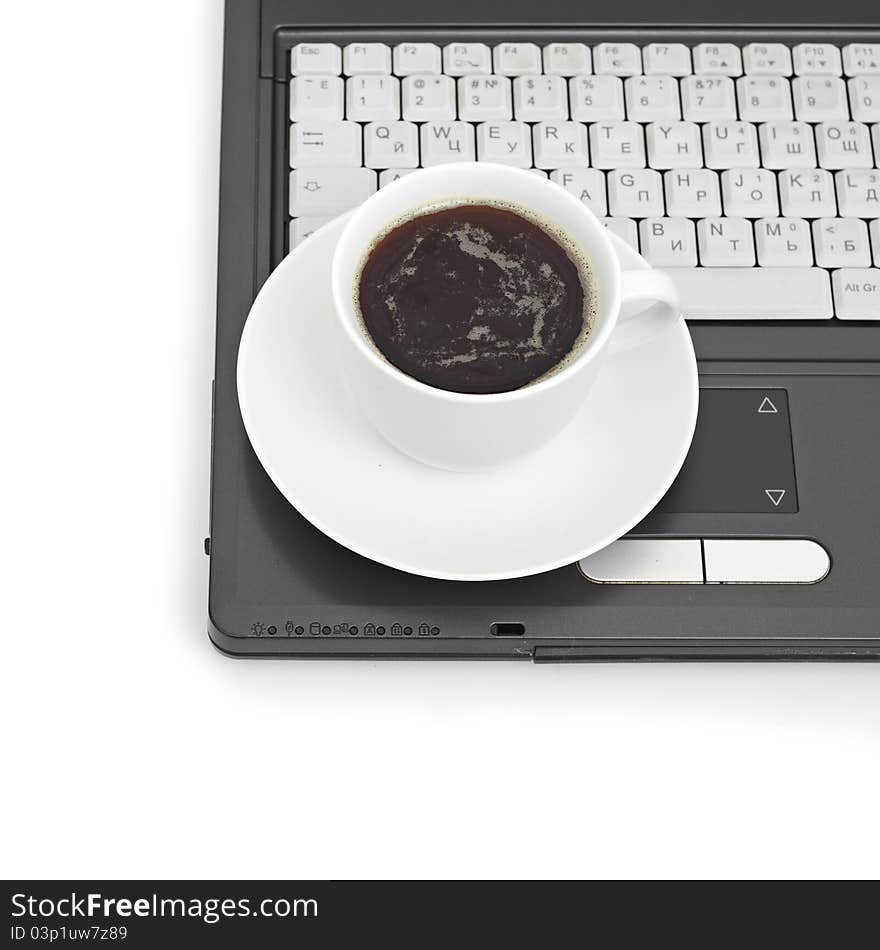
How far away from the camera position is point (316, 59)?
60 centimetres

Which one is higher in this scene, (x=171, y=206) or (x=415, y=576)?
(x=171, y=206)

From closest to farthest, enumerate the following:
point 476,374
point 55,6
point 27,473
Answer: point 476,374
point 27,473
point 55,6

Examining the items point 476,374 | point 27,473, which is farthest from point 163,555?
point 476,374

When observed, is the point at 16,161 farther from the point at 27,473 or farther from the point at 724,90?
the point at 724,90

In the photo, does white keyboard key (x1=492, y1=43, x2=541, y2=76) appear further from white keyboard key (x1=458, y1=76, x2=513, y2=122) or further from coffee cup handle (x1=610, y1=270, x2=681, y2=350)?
coffee cup handle (x1=610, y1=270, x2=681, y2=350)

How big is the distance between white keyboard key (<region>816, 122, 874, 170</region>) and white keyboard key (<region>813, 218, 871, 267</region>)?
0.04 metres

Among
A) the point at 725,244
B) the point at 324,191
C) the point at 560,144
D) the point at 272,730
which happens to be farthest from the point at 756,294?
the point at 272,730

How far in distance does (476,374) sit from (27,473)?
10.6 inches

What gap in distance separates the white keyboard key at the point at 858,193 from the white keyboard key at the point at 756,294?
0.04 meters

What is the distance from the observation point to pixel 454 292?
0.49m

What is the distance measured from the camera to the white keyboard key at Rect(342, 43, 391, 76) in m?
0.60

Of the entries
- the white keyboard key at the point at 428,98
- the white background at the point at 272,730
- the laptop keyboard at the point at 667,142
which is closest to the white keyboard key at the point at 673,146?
the laptop keyboard at the point at 667,142

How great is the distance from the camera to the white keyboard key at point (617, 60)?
2.00ft

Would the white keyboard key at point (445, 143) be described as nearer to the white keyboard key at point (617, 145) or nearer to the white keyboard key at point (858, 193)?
the white keyboard key at point (617, 145)
